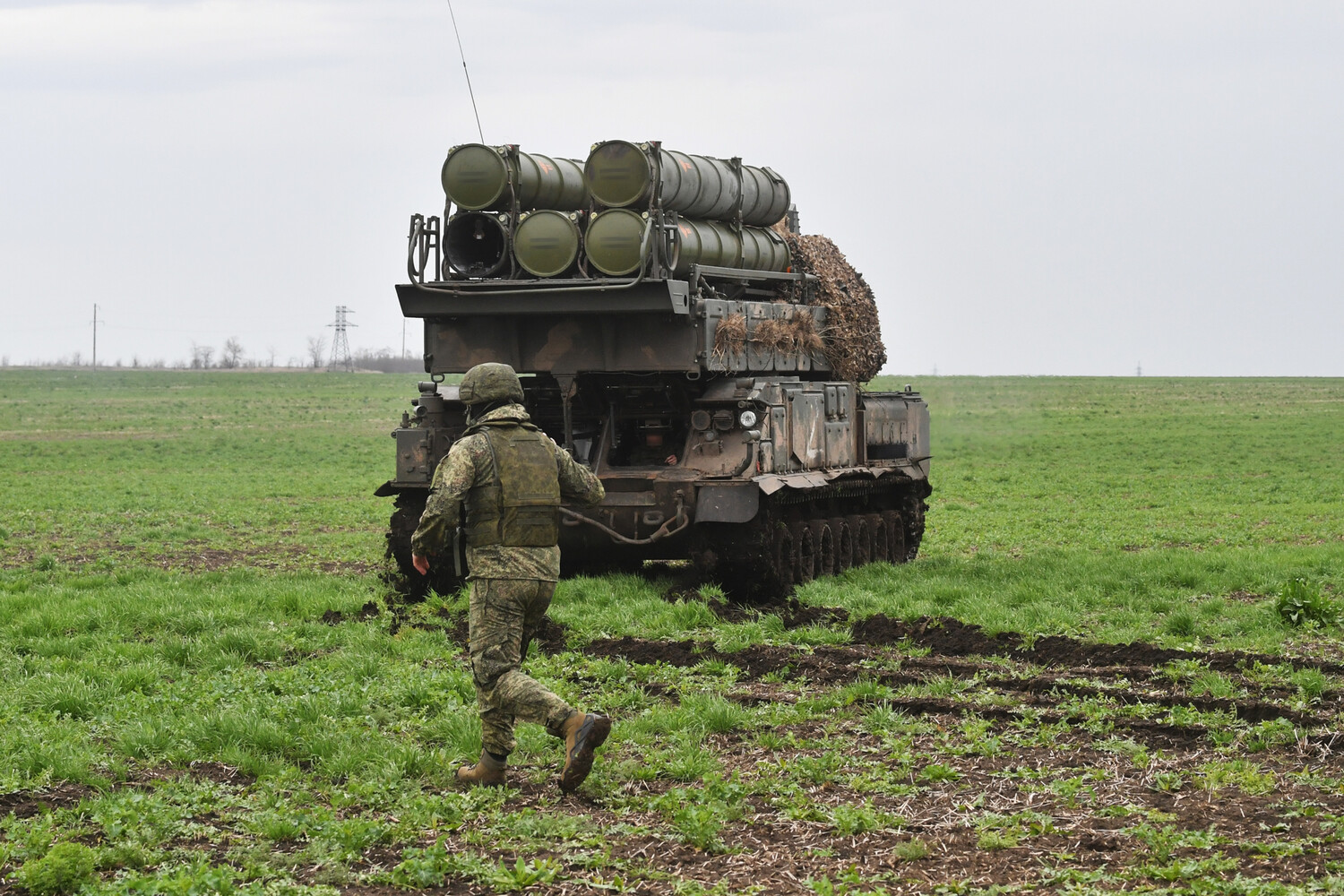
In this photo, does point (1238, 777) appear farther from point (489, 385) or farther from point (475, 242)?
point (475, 242)

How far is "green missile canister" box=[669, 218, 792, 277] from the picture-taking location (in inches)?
581

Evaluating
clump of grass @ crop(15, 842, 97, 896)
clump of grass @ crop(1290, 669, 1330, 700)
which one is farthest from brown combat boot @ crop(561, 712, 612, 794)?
clump of grass @ crop(1290, 669, 1330, 700)

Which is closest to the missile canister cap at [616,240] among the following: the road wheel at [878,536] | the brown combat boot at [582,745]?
the road wheel at [878,536]

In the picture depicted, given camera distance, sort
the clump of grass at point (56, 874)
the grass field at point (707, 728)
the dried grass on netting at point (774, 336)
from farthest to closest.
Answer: the dried grass on netting at point (774, 336)
the grass field at point (707, 728)
the clump of grass at point (56, 874)

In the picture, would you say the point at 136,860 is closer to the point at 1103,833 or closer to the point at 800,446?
the point at 1103,833

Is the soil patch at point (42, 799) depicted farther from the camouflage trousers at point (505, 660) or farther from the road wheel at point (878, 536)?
the road wheel at point (878, 536)

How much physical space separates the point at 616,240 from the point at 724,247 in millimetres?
1465

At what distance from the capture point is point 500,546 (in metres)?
8.30

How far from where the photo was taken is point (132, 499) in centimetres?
2655

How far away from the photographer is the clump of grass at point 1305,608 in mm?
12133

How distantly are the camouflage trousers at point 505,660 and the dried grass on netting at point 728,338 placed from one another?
6441mm

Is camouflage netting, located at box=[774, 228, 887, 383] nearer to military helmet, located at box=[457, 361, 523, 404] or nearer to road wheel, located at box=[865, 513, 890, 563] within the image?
road wheel, located at box=[865, 513, 890, 563]

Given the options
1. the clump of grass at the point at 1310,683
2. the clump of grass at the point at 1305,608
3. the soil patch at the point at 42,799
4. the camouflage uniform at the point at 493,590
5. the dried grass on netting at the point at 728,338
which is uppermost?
the dried grass on netting at the point at 728,338

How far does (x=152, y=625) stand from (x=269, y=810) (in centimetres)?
566
